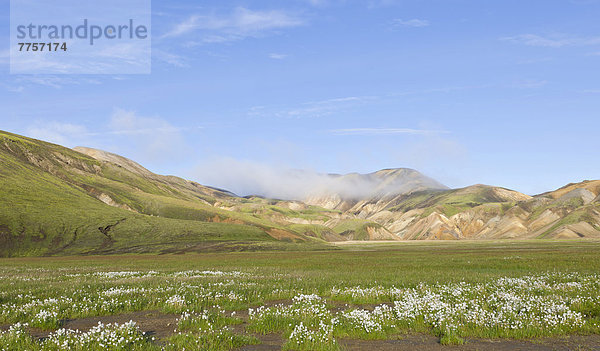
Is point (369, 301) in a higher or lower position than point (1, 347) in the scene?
lower

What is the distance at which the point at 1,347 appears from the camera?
10320 mm

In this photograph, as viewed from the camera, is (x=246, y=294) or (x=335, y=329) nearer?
(x=335, y=329)

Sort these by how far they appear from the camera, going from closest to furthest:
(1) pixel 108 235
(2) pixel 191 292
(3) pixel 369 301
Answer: (3) pixel 369 301 → (2) pixel 191 292 → (1) pixel 108 235

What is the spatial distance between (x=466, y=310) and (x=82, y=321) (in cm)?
1481

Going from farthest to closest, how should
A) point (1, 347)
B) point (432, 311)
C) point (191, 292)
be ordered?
point (191, 292) → point (432, 311) → point (1, 347)

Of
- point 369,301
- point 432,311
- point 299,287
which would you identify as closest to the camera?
point 432,311

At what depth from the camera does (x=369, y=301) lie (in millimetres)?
19266

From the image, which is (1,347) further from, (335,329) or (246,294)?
(246,294)

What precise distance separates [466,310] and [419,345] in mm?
4251

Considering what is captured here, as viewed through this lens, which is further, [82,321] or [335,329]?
[82,321]

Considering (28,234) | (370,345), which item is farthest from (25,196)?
(370,345)

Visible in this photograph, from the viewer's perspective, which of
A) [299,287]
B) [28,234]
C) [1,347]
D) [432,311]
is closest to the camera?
[1,347]

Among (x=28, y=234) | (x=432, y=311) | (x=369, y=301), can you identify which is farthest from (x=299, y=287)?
(x=28, y=234)

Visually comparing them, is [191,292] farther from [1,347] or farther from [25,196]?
[25,196]
